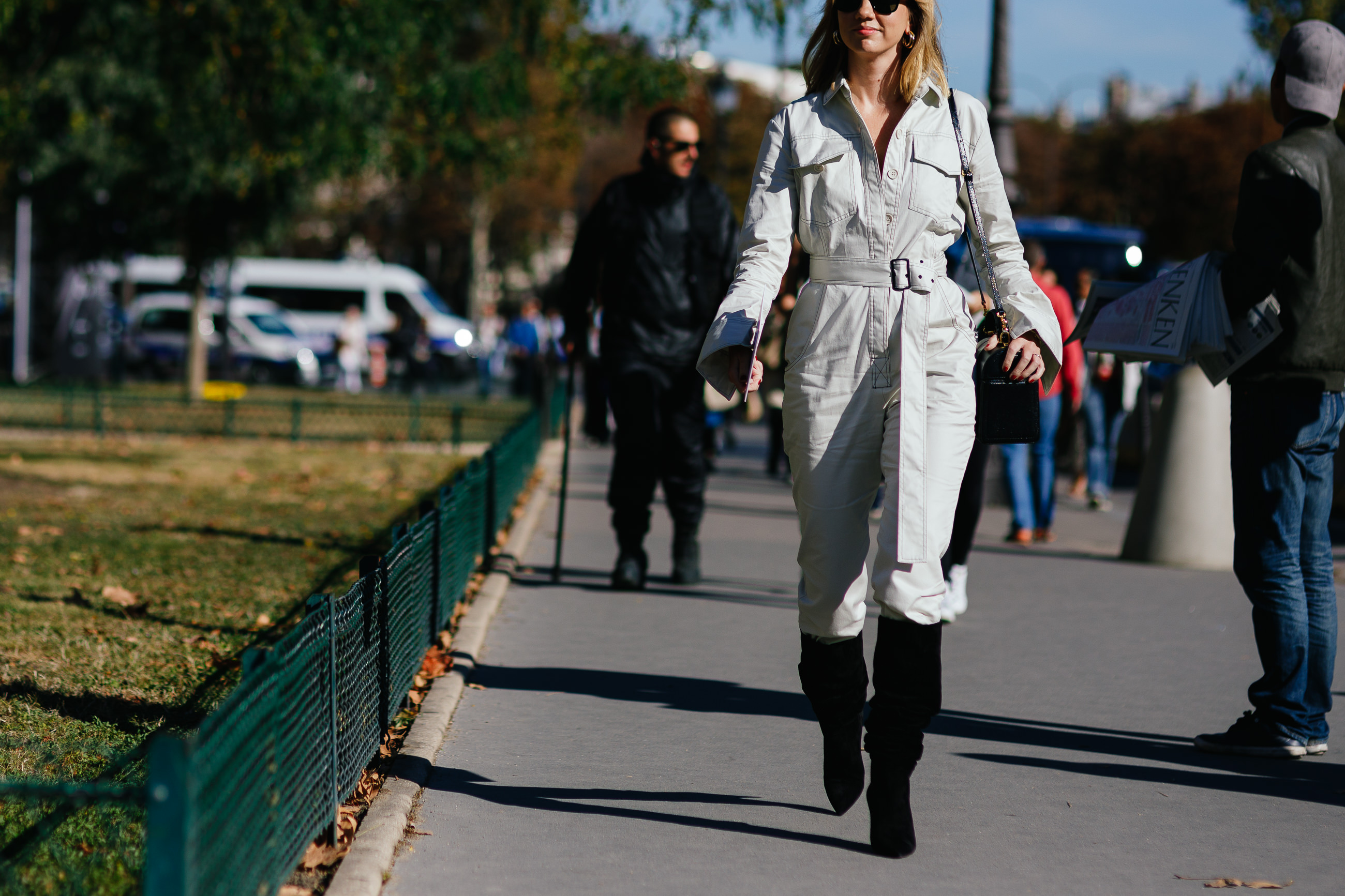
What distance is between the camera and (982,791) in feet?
14.3

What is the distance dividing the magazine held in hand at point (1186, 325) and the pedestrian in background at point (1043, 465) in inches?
179

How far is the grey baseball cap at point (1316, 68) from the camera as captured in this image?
4715mm

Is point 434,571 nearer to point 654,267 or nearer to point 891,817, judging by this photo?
point 654,267

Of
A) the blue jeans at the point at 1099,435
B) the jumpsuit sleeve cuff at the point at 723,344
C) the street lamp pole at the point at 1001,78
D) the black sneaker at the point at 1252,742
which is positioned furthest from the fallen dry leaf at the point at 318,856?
the street lamp pole at the point at 1001,78

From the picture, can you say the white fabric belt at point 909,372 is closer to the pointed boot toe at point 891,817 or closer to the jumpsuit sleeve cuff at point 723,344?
the jumpsuit sleeve cuff at point 723,344

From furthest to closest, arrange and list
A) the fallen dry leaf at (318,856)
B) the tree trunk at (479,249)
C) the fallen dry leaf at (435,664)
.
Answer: the tree trunk at (479,249), the fallen dry leaf at (435,664), the fallen dry leaf at (318,856)

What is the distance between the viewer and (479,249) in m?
57.5

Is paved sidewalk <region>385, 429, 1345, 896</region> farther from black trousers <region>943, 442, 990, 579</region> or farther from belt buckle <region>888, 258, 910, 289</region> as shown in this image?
belt buckle <region>888, 258, 910, 289</region>

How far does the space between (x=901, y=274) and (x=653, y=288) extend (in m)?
3.76

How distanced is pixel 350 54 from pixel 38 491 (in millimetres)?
4399

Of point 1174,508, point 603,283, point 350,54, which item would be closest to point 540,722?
point 603,283

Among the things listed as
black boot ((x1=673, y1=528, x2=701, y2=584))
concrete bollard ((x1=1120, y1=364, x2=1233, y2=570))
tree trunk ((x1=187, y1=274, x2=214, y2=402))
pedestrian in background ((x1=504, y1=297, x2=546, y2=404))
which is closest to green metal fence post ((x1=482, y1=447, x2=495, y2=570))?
black boot ((x1=673, y1=528, x2=701, y2=584))

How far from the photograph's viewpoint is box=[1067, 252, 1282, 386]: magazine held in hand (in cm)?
472

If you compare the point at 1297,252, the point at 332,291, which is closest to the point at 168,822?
the point at 1297,252
